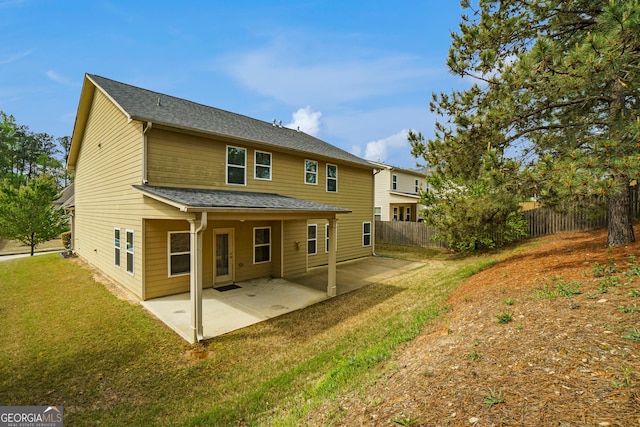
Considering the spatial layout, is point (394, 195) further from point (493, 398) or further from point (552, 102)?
point (493, 398)

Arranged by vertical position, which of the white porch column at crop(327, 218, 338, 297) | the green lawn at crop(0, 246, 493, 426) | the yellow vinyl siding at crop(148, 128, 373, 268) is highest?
the yellow vinyl siding at crop(148, 128, 373, 268)

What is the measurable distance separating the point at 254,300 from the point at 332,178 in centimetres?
711

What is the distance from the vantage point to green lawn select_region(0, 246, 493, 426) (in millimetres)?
3854

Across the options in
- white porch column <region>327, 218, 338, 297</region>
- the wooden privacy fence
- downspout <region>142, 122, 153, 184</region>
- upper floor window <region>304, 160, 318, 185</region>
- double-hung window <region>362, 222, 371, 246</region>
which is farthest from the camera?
double-hung window <region>362, 222, 371, 246</region>

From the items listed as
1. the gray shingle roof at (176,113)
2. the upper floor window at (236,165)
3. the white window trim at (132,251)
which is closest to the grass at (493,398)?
the gray shingle roof at (176,113)

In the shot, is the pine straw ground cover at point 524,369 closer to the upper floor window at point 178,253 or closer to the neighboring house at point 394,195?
the upper floor window at point 178,253

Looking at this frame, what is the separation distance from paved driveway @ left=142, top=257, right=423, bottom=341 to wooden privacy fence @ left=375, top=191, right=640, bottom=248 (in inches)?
252

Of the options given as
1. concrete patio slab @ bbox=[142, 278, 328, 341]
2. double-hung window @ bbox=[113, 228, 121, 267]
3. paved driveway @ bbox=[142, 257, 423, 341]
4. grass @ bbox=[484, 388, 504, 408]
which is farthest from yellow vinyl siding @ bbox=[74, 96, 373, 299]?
grass @ bbox=[484, 388, 504, 408]

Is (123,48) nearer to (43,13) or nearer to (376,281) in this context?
(43,13)

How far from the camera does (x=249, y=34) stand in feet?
34.7

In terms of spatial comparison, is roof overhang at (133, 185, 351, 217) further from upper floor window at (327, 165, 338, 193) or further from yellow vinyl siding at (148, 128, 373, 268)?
upper floor window at (327, 165, 338, 193)

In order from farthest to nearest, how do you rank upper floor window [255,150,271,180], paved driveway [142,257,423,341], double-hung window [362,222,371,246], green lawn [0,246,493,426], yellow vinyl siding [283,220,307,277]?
double-hung window [362,222,371,246] → yellow vinyl siding [283,220,307,277] → upper floor window [255,150,271,180] → paved driveway [142,257,423,341] → green lawn [0,246,493,426]

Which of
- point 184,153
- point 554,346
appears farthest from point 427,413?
point 184,153

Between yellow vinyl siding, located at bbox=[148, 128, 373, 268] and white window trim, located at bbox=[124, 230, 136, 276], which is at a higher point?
yellow vinyl siding, located at bbox=[148, 128, 373, 268]
